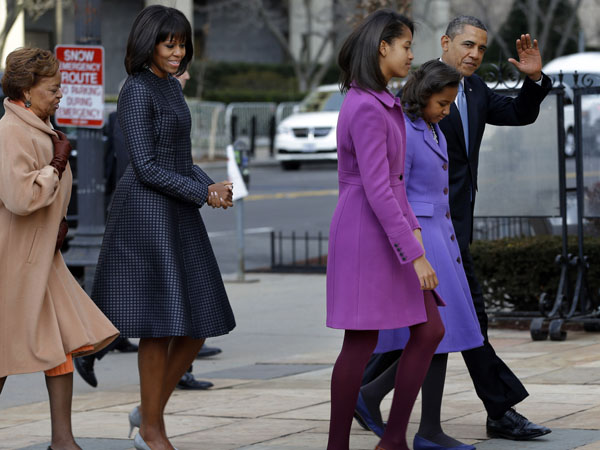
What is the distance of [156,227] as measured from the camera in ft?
17.3

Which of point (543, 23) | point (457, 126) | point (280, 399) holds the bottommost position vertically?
point (280, 399)

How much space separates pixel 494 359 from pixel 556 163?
3757 mm

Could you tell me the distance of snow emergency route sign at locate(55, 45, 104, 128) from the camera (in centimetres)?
986

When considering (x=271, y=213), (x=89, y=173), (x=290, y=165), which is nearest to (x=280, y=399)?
(x=89, y=173)

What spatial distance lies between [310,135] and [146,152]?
80.3ft

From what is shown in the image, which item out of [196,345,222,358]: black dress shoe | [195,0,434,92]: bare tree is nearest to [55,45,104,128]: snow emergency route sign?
[196,345,222,358]: black dress shoe

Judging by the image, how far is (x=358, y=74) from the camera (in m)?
4.96

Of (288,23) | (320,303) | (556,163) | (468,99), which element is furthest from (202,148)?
(468,99)

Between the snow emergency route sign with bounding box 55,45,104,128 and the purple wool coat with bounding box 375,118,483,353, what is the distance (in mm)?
5026

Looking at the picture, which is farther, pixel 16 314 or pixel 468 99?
pixel 468 99

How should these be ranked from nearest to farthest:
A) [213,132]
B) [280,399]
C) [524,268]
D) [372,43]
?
1. [372,43]
2. [280,399]
3. [524,268]
4. [213,132]

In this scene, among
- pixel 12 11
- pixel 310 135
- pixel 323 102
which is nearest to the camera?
pixel 310 135

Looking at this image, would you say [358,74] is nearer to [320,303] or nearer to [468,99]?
[468,99]

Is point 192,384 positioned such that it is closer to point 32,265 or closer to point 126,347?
point 126,347
